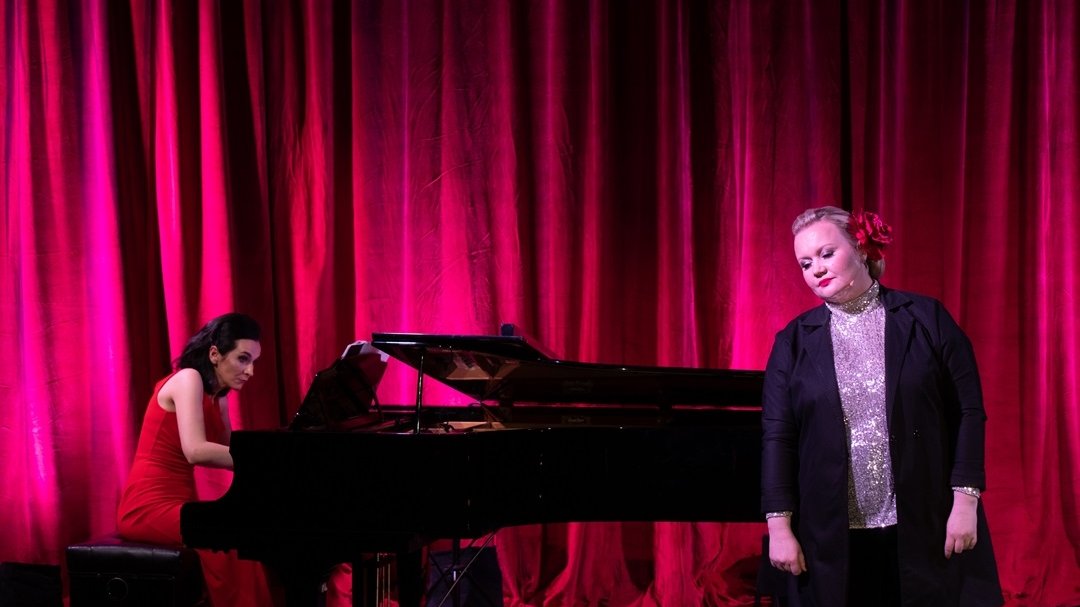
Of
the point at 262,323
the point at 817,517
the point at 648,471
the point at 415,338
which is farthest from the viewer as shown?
the point at 262,323

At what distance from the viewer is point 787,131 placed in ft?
13.6

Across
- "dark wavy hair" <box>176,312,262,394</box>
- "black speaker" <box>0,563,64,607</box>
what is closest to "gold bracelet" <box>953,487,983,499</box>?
"dark wavy hair" <box>176,312,262,394</box>

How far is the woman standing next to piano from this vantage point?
3195mm

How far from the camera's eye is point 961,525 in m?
2.00

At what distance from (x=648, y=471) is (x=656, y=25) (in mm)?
2166

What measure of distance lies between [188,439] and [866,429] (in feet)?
7.21

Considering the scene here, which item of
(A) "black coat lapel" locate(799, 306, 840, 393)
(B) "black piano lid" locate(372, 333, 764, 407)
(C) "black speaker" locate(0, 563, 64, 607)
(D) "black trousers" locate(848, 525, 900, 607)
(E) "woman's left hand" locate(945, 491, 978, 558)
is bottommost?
(C) "black speaker" locate(0, 563, 64, 607)

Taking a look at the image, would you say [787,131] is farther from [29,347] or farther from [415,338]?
[29,347]

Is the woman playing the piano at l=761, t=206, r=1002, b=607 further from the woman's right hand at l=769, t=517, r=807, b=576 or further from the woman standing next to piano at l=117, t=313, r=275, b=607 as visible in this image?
the woman standing next to piano at l=117, t=313, r=275, b=607

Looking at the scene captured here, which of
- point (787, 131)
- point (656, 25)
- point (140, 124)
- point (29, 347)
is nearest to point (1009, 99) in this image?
point (787, 131)

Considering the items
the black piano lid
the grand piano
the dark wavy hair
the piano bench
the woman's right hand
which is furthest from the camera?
the dark wavy hair

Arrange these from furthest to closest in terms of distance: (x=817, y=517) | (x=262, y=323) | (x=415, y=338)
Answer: (x=262, y=323), (x=415, y=338), (x=817, y=517)

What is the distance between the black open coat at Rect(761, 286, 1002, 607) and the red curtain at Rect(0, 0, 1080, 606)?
76.8 inches

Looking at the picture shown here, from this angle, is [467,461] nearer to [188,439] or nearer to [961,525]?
[188,439]
